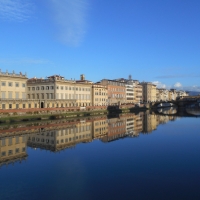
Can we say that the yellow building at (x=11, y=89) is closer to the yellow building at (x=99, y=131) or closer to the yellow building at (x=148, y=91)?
the yellow building at (x=99, y=131)

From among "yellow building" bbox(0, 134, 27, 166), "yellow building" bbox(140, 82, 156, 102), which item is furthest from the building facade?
"yellow building" bbox(140, 82, 156, 102)

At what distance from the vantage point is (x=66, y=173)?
1852 cm

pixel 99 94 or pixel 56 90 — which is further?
pixel 99 94

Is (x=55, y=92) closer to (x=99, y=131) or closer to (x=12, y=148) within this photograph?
(x=99, y=131)

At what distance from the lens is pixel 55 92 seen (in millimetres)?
72125

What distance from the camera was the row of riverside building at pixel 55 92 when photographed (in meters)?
59.3

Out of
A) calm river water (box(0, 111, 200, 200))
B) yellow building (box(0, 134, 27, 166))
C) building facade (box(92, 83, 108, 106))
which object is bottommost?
calm river water (box(0, 111, 200, 200))

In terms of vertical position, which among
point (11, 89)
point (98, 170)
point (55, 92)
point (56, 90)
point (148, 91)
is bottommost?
point (98, 170)

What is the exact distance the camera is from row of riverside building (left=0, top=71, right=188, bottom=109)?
59.3 m

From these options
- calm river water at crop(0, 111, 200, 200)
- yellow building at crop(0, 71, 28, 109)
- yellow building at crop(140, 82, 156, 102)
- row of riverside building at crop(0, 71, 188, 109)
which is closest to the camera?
calm river water at crop(0, 111, 200, 200)

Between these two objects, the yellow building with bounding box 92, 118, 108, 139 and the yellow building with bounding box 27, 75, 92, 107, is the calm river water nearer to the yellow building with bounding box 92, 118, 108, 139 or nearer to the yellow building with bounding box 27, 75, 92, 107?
the yellow building with bounding box 92, 118, 108, 139

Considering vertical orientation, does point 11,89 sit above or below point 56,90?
below

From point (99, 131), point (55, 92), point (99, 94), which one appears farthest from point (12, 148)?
point (99, 94)

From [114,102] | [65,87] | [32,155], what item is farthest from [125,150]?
[114,102]
